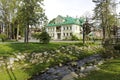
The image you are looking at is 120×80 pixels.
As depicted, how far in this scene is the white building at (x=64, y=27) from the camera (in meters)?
74.3

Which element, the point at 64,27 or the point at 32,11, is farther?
the point at 64,27

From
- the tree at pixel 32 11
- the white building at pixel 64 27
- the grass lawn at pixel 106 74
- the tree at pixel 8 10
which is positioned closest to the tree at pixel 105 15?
the tree at pixel 8 10

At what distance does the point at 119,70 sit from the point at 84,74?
262 centimetres

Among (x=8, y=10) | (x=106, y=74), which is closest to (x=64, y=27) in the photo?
(x=8, y=10)

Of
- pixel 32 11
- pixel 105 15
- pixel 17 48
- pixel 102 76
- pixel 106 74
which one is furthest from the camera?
pixel 105 15

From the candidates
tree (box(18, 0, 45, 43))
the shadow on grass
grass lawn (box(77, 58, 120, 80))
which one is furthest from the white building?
the shadow on grass

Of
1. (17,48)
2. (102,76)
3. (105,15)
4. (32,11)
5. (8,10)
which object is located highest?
(8,10)

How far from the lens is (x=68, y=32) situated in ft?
250

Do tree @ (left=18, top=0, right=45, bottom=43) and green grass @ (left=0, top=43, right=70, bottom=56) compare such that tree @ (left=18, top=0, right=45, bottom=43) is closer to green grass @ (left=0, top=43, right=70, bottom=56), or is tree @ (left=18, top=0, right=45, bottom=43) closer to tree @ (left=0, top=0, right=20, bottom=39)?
green grass @ (left=0, top=43, right=70, bottom=56)

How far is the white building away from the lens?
244 feet

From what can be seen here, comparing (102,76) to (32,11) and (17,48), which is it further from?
(32,11)

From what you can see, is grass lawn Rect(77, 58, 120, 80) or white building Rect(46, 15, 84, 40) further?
white building Rect(46, 15, 84, 40)

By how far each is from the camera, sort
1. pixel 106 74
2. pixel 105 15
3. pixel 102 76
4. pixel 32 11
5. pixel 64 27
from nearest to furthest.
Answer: pixel 102 76 → pixel 106 74 → pixel 32 11 → pixel 105 15 → pixel 64 27

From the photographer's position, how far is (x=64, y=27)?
77.8 metres
